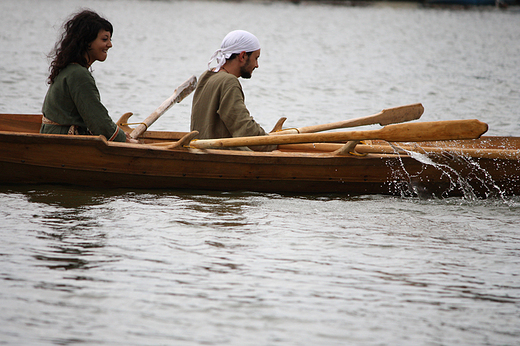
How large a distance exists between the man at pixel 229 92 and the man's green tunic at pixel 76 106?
Answer: 2.70ft

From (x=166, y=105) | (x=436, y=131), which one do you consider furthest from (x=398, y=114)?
(x=166, y=105)

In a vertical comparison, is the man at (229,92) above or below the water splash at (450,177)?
above

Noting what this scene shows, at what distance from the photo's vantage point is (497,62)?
2209cm

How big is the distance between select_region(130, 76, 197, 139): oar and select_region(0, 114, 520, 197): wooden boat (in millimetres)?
525

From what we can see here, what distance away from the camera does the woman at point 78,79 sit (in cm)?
564

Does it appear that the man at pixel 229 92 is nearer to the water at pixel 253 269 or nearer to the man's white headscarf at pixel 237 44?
the man's white headscarf at pixel 237 44

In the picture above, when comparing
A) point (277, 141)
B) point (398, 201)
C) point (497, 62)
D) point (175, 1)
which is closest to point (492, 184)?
point (398, 201)

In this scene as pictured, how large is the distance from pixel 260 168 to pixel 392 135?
1.22 meters

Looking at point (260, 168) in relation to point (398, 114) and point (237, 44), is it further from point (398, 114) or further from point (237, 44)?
point (398, 114)

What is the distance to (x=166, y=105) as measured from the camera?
6.86 m

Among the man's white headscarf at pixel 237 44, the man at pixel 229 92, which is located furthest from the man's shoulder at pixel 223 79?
the man's white headscarf at pixel 237 44

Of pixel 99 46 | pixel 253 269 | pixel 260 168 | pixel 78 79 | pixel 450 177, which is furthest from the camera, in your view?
pixel 450 177

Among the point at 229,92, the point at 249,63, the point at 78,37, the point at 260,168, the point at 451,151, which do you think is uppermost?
the point at 78,37

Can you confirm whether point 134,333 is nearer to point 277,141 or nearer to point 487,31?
point 277,141
